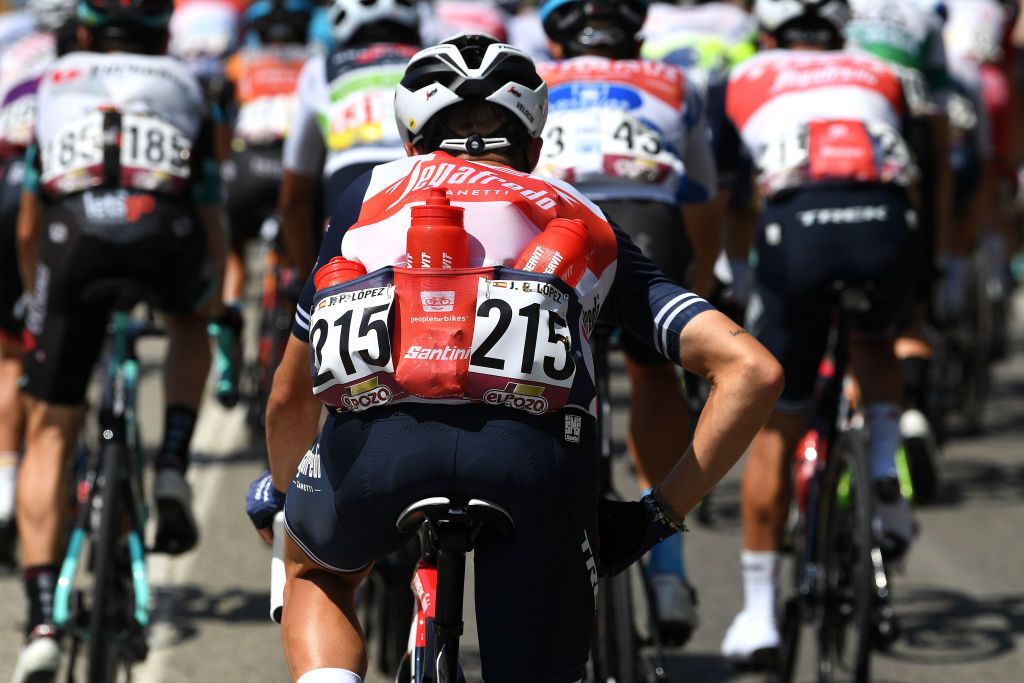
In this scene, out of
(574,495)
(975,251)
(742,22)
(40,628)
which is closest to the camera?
(574,495)

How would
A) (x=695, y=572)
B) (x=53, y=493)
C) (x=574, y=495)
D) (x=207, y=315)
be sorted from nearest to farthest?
1. (x=574, y=495)
2. (x=53, y=493)
3. (x=207, y=315)
4. (x=695, y=572)

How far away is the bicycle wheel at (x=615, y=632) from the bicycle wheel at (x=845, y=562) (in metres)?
0.84

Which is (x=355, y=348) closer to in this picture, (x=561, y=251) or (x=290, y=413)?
(x=561, y=251)

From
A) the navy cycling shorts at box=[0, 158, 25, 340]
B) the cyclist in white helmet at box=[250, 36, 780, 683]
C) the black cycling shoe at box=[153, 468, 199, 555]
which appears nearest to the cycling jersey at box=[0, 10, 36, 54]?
the navy cycling shorts at box=[0, 158, 25, 340]

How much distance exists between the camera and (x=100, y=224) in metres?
6.33

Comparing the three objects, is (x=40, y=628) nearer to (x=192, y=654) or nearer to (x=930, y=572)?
(x=192, y=654)

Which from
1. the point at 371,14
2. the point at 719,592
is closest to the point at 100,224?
the point at 371,14

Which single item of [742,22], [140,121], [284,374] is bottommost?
[284,374]

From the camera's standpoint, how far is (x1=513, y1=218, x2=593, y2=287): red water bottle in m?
3.87

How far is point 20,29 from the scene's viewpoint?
11.1m

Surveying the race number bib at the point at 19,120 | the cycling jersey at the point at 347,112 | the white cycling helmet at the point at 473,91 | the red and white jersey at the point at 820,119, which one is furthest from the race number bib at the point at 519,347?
the race number bib at the point at 19,120

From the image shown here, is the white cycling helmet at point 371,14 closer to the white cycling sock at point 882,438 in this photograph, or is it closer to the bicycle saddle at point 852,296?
the bicycle saddle at point 852,296

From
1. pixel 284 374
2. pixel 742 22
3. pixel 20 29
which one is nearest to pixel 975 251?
pixel 742 22

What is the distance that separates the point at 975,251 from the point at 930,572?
3.81 metres
